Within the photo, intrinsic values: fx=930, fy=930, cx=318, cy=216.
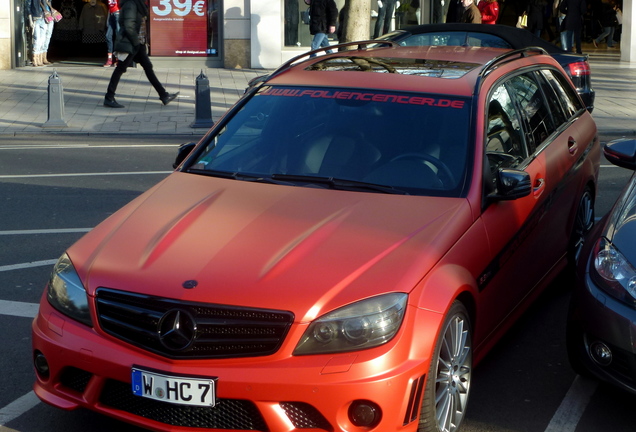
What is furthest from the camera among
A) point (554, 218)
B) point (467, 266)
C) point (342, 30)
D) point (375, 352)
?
point (342, 30)

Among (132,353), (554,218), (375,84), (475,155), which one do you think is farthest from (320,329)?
(554,218)

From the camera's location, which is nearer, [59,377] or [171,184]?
[59,377]

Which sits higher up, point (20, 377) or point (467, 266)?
point (467, 266)

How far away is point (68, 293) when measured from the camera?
394cm

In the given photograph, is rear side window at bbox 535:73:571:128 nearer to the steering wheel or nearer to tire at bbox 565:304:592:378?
the steering wheel

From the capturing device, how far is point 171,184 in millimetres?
4879

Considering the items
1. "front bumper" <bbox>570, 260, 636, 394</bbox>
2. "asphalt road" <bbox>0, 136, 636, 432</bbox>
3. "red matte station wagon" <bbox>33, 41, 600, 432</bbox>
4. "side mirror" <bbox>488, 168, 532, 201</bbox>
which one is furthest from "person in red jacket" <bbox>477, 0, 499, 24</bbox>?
"front bumper" <bbox>570, 260, 636, 394</bbox>

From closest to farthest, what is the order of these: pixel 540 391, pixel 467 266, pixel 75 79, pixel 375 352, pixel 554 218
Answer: pixel 375 352 → pixel 467 266 → pixel 540 391 → pixel 554 218 → pixel 75 79

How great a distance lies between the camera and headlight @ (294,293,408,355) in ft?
11.6

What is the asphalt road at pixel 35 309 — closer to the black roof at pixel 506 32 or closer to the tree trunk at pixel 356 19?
the black roof at pixel 506 32

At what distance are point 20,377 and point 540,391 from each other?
2.66m

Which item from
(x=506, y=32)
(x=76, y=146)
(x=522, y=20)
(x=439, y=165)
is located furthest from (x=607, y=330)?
(x=522, y=20)

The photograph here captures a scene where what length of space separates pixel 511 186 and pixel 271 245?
1.29 m

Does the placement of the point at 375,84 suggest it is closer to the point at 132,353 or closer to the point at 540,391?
the point at 540,391
